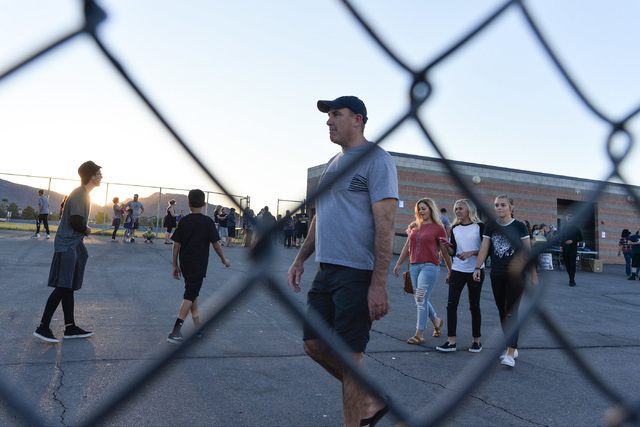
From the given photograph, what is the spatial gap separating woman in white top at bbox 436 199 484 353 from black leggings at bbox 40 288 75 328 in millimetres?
3633

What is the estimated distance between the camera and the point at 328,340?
36.8 inches

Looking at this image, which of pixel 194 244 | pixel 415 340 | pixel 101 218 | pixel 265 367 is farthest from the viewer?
pixel 101 218

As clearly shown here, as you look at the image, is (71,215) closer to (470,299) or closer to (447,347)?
(447,347)

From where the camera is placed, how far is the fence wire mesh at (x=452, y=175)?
2.34 feet

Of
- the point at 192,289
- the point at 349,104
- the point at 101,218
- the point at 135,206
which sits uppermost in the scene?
the point at 135,206

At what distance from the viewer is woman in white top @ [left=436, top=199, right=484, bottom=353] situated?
501 cm

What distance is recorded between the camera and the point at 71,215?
4.52 meters

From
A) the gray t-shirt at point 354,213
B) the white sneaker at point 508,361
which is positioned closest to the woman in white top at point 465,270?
the white sneaker at point 508,361

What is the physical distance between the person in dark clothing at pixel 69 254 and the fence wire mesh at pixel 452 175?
13.3 ft

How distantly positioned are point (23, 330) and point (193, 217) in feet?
6.58

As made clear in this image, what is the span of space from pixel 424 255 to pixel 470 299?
0.67 m

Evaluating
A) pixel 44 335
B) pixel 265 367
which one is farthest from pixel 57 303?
pixel 265 367

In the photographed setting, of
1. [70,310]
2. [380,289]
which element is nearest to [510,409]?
[380,289]

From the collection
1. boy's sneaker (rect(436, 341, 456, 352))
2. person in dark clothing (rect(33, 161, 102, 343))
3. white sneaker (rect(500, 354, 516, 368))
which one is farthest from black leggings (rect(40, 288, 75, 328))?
white sneaker (rect(500, 354, 516, 368))
